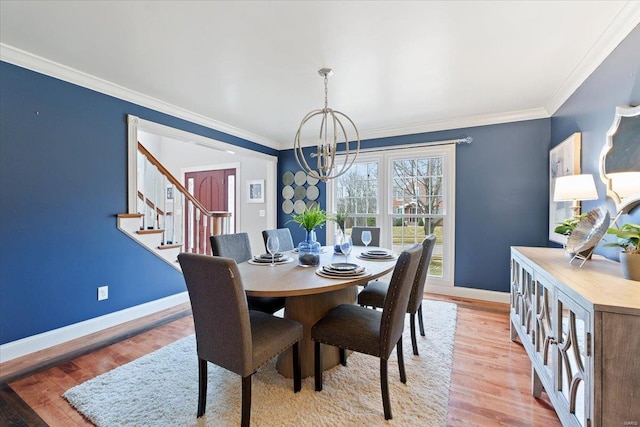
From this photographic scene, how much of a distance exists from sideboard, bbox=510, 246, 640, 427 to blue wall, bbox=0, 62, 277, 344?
357cm

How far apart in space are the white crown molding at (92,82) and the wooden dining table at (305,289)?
2.26m

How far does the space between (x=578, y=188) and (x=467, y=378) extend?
1.61 metres

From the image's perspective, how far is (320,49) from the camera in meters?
2.14

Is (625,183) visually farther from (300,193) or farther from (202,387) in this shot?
(300,193)

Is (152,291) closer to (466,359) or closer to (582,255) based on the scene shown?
(466,359)

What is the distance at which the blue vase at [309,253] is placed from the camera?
7.04 ft

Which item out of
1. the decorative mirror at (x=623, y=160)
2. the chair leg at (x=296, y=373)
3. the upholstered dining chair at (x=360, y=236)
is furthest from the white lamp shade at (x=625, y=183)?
the chair leg at (x=296, y=373)

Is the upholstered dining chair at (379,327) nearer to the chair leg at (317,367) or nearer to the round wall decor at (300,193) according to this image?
the chair leg at (317,367)

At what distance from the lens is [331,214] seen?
468 centimetres

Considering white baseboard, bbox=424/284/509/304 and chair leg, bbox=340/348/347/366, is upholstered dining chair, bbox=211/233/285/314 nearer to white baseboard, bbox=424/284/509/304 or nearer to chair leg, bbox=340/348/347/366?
chair leg, bbox=340/348/347/366

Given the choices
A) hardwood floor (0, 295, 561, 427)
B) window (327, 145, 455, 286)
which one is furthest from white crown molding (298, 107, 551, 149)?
hardwood floor (0, 295, 561, 427)

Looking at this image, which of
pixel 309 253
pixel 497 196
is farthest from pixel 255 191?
pixel 497 196

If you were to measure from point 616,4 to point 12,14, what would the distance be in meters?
3.70

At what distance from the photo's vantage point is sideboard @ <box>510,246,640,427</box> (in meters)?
0.99
